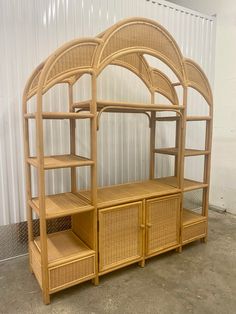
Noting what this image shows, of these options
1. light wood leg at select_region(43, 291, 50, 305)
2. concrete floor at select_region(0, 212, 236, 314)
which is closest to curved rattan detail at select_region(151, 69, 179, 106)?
concrete floor at select_region(0, 212, 236, 314)

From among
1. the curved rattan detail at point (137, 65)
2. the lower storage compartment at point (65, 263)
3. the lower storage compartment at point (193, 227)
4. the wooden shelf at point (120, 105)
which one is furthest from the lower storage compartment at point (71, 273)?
the curved rattan detail at point (137, 65)

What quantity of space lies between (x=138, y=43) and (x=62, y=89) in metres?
0.85

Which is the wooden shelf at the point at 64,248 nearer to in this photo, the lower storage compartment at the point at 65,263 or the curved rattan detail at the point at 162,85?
the lower storage compartment at the point at 65,263

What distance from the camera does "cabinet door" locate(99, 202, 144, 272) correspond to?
2029 mm

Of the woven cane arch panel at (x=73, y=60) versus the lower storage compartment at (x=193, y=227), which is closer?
the woven cane arch panel at (x=73, y=60)

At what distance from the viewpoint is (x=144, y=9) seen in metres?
2.82

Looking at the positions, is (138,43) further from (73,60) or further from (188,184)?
(188,184)

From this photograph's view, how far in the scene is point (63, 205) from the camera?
6.45 ft

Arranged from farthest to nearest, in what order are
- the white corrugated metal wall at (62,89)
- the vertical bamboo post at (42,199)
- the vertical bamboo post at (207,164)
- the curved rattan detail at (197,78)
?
the vertical bamboo post at (207,164)
the curved rattan detail at (197,78)
the white corrugated metal wall at (62,89)
the vertical bamboo post at (42,199)

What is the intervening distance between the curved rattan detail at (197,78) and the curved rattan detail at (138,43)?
168 mm

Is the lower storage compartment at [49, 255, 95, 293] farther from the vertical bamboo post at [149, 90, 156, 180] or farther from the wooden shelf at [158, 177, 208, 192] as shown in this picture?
the vertical bamboo post at [149, 90, 156, 180]

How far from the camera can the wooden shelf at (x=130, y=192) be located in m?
2.09

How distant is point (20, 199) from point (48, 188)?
276 mm

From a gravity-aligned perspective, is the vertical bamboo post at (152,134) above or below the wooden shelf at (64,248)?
above
